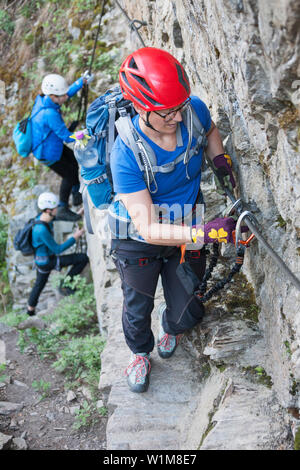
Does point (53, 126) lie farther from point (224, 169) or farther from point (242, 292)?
point (242, 292)

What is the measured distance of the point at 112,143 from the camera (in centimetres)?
408

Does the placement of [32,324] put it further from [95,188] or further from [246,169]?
[246,169]

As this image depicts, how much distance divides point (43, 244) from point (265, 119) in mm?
6746

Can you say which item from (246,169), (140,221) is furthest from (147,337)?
(246,169)

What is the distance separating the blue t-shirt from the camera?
3.52 metres

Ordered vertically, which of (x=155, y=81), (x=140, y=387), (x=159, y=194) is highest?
(x=155, y=81)

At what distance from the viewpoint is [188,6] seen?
13.8 feet

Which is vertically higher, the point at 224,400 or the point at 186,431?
the point at 224,400

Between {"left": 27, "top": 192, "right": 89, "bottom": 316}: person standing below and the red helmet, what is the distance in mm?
5713

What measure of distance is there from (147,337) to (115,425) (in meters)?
0.90

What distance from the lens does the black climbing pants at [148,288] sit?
4.13 m

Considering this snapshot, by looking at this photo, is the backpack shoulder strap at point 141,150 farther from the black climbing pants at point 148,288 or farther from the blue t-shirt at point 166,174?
the black climbing pants at point 148,288

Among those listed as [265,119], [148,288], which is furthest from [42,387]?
[265,119]

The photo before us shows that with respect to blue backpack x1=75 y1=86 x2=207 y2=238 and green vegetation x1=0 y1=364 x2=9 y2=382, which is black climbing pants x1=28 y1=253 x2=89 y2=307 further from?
blue backpack x1=75 y1=86 x2=207 y2=238
